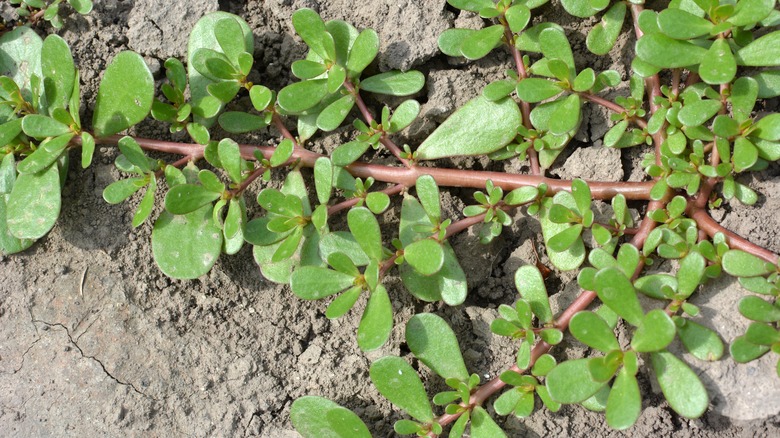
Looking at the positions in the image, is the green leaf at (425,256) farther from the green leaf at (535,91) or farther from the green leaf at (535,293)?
the green leaf at (535,91)

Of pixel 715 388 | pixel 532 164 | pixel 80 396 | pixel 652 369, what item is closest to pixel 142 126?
pixel 80 396

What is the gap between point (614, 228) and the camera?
220 centimetres

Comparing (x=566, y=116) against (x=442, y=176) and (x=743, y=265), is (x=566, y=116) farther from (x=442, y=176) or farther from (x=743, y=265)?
(x=743, y=265)

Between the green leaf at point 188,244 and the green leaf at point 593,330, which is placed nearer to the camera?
the green leaf at point 593,330

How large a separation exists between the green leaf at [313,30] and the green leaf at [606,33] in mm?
852

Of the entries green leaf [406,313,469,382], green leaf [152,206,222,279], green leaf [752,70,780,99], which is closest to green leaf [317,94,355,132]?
green leaf [152,206,222,279]

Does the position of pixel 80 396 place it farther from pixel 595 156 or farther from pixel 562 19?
pixel 562 19

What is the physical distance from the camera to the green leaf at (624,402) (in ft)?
6.22

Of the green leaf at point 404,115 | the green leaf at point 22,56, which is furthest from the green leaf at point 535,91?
the green leaf at point 22,56

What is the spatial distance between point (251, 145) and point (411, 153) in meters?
0.58

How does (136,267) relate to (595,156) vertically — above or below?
below

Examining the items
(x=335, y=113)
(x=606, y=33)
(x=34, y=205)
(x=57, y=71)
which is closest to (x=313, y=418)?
(x=335, y=113)

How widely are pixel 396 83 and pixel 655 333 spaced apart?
1160mm

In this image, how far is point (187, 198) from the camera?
2289 mm
